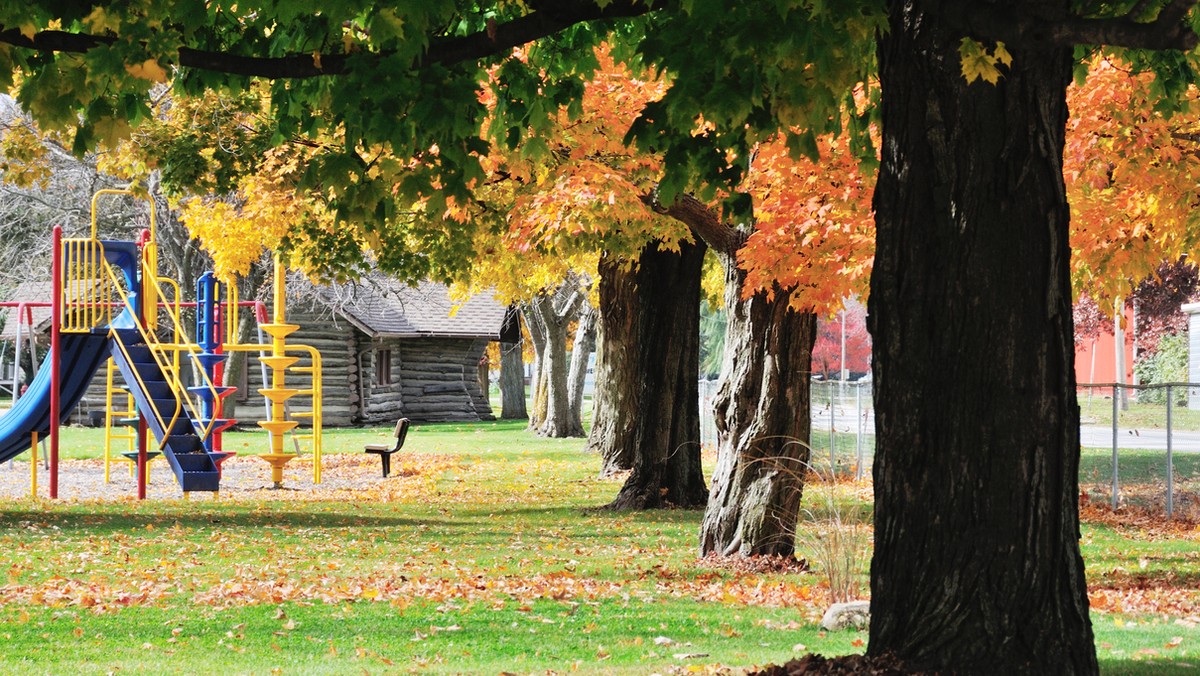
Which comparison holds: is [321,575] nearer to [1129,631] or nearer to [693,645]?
[693,645]

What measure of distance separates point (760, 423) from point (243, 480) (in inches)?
550

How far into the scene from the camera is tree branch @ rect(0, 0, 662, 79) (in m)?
5.91

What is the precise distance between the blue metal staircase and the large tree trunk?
14869 millimetres

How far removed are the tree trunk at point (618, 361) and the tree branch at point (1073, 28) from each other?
17.5 metres

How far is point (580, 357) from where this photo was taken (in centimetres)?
4038

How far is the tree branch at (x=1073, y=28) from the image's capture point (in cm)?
444

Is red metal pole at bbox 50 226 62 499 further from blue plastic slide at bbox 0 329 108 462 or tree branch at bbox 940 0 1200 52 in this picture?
tree branch at bbox 940 0 1200 52

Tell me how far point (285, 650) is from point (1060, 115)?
17.7 ft

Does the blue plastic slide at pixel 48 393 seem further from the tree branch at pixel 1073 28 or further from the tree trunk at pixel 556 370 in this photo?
the tree trunk at pixel 556 370

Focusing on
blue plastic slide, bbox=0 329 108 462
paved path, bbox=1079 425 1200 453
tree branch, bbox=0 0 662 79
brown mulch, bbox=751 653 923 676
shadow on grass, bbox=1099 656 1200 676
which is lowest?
paved path, bbox=1079 425 1200 453

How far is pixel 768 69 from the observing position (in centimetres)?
627

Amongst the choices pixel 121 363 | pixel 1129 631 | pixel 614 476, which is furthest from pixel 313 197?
pixel 1129 631

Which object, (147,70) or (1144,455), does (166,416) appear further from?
(1144,455)

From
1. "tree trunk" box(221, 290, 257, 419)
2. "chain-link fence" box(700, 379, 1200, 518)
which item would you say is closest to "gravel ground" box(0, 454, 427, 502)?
"chain-link fence" box(700, 379, 1200, 518)
